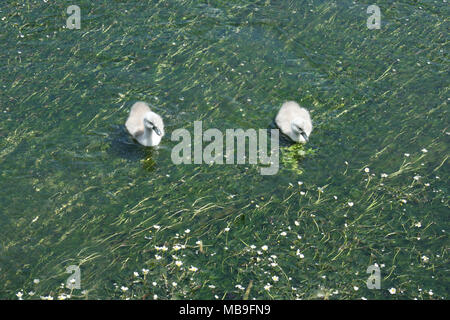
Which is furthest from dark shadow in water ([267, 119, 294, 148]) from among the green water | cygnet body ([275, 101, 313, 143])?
the green water

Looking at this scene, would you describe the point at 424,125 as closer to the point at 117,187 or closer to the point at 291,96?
the point at 291,96

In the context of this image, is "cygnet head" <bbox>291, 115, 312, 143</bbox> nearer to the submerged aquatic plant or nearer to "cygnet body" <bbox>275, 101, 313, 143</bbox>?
"cygnet body" <bbox>275, 101, 313, 143</bbox>

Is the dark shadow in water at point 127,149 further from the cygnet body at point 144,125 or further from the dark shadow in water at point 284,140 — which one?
the dark shadow in water at point 284,140

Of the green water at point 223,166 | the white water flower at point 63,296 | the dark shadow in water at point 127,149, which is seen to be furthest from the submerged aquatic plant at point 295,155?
the white water flower at point 63,296

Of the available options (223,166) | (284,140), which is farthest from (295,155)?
(223,166)

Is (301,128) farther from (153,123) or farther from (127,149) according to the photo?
(127,149)
